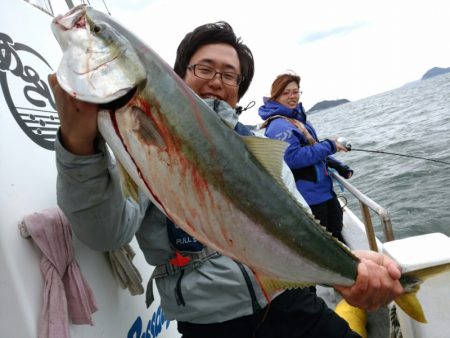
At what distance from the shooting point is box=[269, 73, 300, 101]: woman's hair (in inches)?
201

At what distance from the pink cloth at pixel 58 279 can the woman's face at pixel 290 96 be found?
3.81 m

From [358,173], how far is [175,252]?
12975 millimetres

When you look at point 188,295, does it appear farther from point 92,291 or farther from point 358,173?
point 358,173

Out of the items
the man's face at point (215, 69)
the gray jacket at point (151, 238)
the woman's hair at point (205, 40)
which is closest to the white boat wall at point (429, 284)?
the gray jacket at point (151, 238)

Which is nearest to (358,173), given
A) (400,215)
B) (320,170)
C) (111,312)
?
(400,215)

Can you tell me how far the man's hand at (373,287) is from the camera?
1.69 metres

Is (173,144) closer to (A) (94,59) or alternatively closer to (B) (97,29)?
(A) (94,59)

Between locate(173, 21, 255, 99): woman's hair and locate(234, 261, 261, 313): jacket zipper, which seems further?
locate(173, 21, 255, 99): woman's hair

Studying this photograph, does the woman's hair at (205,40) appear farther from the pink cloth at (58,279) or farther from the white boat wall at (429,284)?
the white boat wall at (429,284)

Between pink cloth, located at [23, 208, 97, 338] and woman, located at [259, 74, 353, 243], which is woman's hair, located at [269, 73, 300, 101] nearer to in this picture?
woman, located at [259, 74, 353, 243]

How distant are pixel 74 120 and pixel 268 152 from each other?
2.48 feet

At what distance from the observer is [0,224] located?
160cm

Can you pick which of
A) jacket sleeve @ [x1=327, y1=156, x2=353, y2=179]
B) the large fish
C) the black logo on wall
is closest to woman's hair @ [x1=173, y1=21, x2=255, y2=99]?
the black logo on wall

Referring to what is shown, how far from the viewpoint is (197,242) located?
1.86 metres
